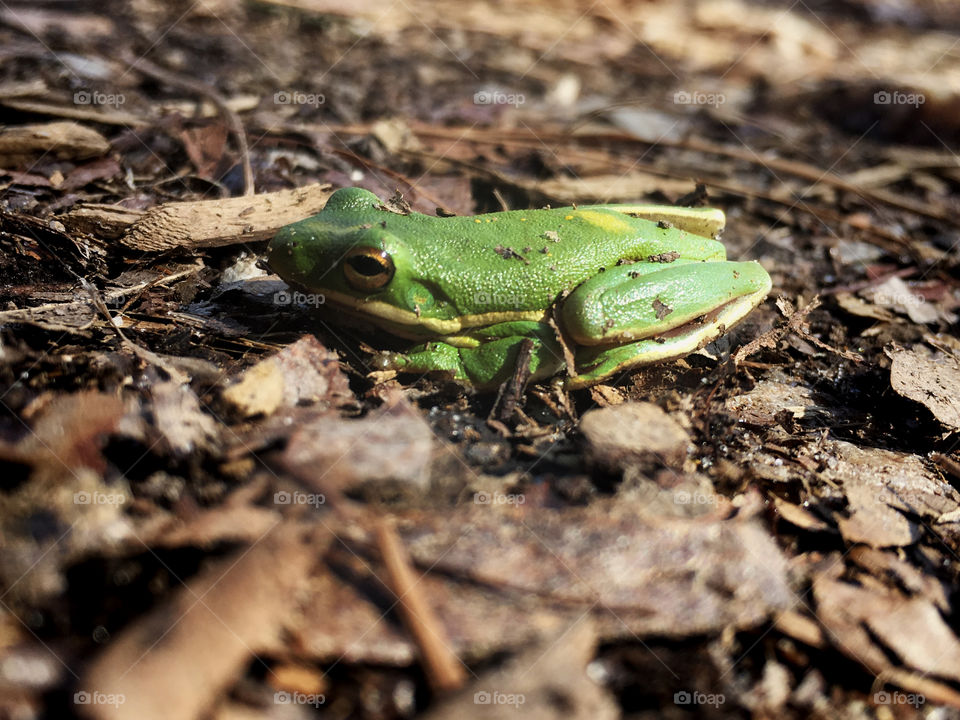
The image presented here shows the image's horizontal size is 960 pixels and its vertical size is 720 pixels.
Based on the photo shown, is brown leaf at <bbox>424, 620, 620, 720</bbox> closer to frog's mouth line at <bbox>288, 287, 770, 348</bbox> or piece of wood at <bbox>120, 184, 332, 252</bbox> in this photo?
frog's mouth line at <bbox>288, 287, 770, 348</bbox>

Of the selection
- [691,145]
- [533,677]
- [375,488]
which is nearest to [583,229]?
[375,488]

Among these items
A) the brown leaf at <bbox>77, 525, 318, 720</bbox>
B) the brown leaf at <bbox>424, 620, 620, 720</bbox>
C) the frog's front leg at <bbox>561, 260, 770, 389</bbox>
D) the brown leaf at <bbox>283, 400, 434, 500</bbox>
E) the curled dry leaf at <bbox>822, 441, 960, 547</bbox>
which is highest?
the frog's front leg at <bbox>561, 260, 770, 389</bbox>

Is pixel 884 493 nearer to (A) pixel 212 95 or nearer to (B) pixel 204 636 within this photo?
(B) pixel 204 636

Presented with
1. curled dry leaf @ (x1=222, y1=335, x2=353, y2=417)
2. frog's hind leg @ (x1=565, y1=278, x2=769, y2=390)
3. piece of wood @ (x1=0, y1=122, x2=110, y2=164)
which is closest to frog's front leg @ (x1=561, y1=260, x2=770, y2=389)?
frog's hind leg @ (x1=565, y1=278, x2=769, y2=390)

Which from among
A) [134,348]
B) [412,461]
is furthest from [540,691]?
[134,348]

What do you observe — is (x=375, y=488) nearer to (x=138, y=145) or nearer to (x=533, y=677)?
(x=533, y=677)

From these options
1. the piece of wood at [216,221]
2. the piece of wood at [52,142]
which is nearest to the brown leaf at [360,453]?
the piece of wood at [216,221]
